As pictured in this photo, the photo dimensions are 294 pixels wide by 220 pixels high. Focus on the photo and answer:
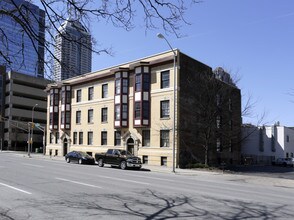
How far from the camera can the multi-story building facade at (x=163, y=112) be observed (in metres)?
37.3

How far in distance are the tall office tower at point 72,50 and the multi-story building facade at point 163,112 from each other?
26321 mm

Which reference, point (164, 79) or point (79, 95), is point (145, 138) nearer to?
point (164, 79)

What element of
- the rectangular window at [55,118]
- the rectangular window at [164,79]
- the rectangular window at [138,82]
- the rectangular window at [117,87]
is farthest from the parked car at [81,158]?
the rectangular window at [55,118]

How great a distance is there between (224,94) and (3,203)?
2945 centimetres

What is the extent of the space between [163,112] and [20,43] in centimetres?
3140

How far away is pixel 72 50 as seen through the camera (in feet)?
27.9

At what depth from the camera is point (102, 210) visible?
9938 millimetres

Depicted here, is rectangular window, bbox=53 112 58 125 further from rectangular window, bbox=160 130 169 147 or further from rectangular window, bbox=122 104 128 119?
rectangular window, bbox=160 130 169 147

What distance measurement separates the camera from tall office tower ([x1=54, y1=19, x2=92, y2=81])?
7.76 metres

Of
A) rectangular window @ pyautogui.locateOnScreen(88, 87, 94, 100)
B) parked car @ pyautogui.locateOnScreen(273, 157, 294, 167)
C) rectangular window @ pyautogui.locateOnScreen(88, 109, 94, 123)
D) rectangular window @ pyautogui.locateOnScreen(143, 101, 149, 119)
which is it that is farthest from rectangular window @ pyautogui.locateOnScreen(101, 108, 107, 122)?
parked car @ pyautogui.locateOnScreen(273, 157, 294, 167)

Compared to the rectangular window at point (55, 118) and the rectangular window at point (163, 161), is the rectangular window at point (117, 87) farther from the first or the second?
the rectangular window at point (55, 118)

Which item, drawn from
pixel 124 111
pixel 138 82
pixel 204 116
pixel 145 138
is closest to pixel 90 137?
pixel 124 111

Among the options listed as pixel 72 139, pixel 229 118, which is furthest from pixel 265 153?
pixel 72 139

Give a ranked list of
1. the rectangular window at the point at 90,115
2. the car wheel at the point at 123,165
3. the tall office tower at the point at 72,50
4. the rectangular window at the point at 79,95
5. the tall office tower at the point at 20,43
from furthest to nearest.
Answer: the rectangular window at the point at 79,95
the rectangular window at the point at 90,115
the car wheel at the point at 123,165
the tall office tower at the point at 20,43
the tall office tower at the point at 72,50
